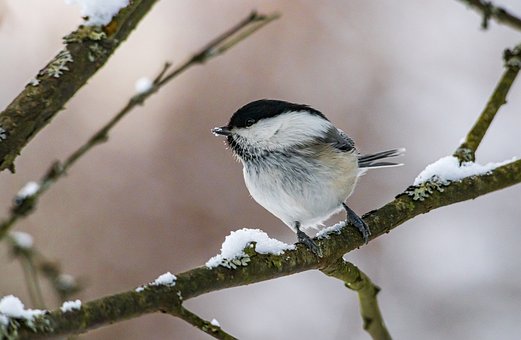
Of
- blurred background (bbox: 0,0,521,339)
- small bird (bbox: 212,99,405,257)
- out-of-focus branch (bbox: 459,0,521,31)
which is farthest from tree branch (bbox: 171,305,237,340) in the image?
blurred background (bbox: 0,0,521,339)

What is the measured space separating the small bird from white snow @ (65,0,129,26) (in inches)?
26.3

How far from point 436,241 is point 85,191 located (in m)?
1.78

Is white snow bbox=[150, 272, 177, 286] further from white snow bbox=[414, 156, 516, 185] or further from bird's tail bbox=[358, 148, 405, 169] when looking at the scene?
bird's tail bbox=[358, 148, 405, 169]

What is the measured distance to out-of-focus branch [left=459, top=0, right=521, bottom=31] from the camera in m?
1.29

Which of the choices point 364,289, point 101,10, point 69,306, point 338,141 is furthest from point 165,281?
point 338,141

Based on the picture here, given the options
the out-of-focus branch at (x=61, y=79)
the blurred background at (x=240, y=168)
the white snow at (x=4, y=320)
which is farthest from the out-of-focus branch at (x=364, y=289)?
the blurred background at (x=240, y=168)

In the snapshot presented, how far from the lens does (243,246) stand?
120cm

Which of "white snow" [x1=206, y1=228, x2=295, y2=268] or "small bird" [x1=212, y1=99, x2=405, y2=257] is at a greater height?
"small bird" [x1=212, y1=99, x2=405, y2=257]

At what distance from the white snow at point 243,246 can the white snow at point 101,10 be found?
459 millimetres

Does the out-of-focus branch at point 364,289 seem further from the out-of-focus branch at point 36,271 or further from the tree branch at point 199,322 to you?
the out-of-focus branch at point 36,271

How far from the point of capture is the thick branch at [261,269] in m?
0.88

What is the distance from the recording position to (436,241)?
3400 mm

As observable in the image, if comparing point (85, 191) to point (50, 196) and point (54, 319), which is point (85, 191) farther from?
point (54, 319)

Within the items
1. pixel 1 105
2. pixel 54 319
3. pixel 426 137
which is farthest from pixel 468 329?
pixel 54 319
